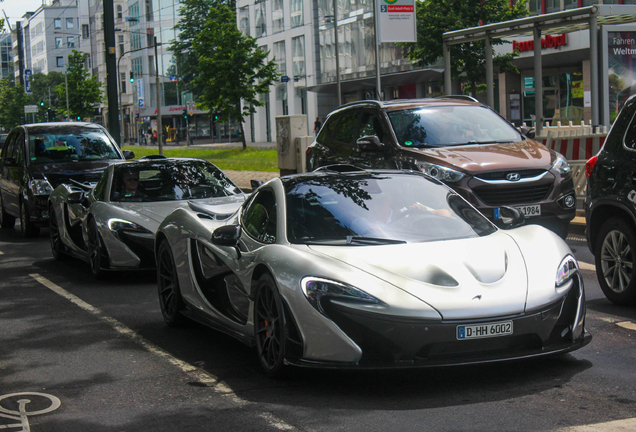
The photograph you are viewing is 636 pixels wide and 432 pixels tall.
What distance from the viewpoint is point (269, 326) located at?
543 centimetres

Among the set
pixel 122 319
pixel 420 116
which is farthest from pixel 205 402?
pixel 420 116

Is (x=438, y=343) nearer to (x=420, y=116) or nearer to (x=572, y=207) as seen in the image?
(x=572, y=207)

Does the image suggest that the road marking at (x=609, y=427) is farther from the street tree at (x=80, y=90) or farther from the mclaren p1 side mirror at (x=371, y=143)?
the street tree at (x=80, y=90)

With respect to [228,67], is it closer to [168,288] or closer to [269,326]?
[168,288]

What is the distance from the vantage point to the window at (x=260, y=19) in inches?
2756

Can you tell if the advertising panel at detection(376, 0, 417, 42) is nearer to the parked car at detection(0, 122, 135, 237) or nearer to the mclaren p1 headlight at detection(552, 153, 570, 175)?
the parked car at detection(0, 122, 135, 237)

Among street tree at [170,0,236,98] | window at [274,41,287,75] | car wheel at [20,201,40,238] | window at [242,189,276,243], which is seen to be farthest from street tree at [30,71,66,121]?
window at [242,189,276,243]

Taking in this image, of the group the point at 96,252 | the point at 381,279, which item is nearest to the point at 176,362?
the point at 381,279

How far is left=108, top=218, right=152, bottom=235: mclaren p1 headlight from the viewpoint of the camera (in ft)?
31.9

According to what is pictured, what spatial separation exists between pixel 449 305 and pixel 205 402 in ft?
4.85

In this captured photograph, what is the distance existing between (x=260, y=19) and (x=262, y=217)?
6648cm

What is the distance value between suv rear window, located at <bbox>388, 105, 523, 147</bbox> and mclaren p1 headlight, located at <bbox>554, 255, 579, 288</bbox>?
6.03 metres

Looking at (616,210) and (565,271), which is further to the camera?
(616,210)

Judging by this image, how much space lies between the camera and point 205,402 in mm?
5066
